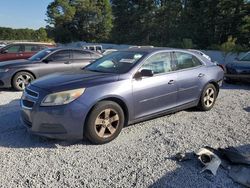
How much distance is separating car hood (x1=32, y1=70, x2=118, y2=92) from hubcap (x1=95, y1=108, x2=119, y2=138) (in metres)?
0.48

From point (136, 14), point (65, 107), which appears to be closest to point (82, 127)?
point (65, 107)

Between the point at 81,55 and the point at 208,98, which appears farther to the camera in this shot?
the point at 81,55

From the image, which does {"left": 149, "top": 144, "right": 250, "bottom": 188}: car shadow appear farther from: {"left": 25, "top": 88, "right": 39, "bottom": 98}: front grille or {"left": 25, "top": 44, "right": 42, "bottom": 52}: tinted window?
{"left": 25, "top": 44, "right": 42, "bottom": 52}: tinted window

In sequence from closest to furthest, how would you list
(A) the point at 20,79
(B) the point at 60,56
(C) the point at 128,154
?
(C) the point at 128,154, (A) the point at 20,79, (B) the point at 60,56

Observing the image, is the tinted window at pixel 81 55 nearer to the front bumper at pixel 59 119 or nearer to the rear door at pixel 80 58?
the rear door at pixel 80 58

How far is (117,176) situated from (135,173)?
0.76 ft

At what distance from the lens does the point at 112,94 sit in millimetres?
4934

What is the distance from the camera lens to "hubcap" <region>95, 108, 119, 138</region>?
4.85 meters

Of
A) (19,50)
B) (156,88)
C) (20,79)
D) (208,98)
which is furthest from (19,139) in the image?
(19,50)

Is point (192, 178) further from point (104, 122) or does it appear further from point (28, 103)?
point (28, 103)

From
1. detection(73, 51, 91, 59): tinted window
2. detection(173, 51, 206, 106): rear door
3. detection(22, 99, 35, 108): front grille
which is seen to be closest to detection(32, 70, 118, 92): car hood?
detection(22, 99, 35, 108): front grille

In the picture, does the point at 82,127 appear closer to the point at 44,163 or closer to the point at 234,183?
the point at 44,163

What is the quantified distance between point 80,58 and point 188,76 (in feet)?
17.0

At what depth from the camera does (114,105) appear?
4957mm
